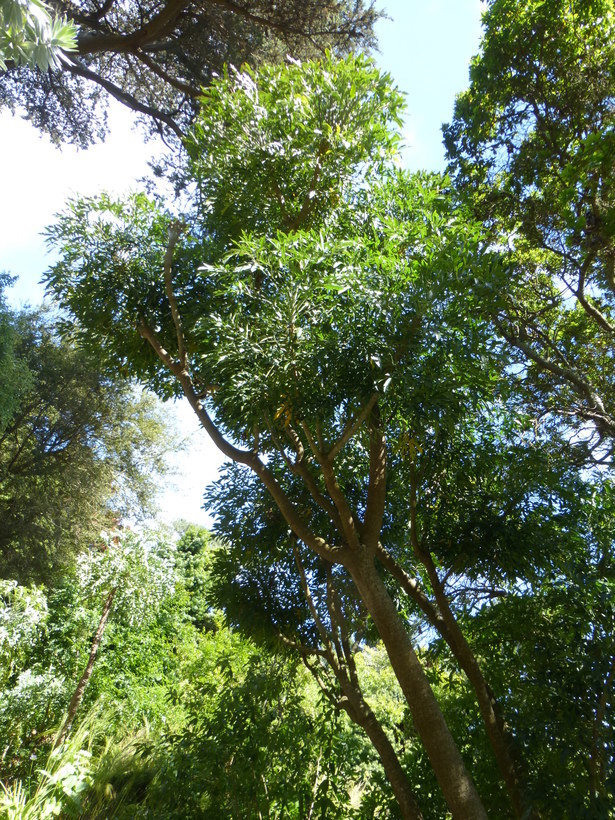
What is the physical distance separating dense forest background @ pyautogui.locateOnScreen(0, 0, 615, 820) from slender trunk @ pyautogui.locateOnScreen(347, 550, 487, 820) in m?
0.02

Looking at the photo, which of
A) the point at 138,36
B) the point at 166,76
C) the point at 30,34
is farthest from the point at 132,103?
the point at 30,34

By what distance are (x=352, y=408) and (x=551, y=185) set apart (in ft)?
12.6

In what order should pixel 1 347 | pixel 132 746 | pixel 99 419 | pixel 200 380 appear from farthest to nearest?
pixel 99 419, pixel 1 347, pixel 132 746, pixel 200 380

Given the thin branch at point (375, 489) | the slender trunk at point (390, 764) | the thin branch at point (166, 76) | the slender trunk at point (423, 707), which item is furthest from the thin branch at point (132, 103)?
the slender trunk at point (390, 764)

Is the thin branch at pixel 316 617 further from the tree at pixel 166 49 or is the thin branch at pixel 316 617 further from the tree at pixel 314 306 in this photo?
the tree at pixel 166 49

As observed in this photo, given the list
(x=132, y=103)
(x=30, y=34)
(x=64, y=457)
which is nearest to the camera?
(x=30, y=34)

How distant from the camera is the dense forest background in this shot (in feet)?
12.3

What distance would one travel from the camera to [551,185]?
20.3 ft

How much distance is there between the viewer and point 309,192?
4.78 metres

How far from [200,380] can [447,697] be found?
346cm

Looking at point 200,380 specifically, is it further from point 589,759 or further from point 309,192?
point 589,759

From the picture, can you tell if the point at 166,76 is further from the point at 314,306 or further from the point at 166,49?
the point at 314,306

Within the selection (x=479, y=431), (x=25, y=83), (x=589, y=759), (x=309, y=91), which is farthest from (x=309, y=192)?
(x=25, y=83)

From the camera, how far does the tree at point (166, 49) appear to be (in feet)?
24.6
